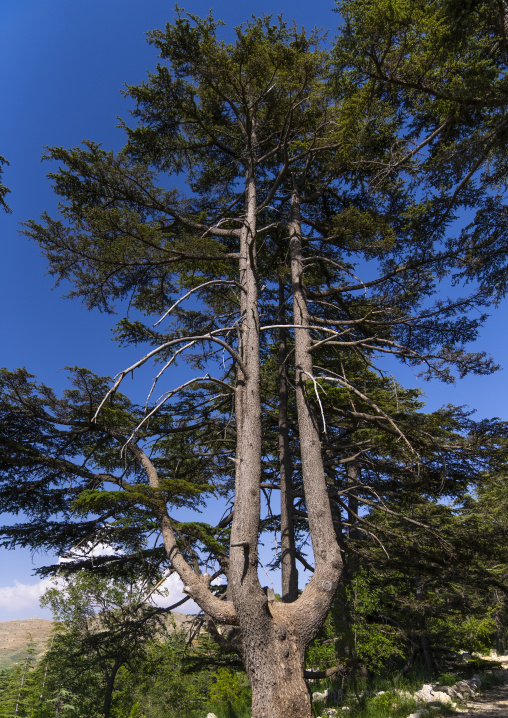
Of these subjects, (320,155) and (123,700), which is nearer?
(320,155)

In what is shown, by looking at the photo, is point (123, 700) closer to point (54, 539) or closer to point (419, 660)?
point (54, 539)

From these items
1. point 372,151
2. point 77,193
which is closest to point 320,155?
point 372,151

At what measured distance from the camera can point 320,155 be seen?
9.40 meters

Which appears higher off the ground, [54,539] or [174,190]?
[174,190]

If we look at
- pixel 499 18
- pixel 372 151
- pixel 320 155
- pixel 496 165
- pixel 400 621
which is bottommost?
pixel 400 621

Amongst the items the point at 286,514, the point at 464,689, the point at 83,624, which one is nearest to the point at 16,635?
the point at 83,624

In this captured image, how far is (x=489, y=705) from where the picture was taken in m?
11.0

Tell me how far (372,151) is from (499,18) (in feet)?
9.72

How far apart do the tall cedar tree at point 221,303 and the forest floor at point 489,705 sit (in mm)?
5581

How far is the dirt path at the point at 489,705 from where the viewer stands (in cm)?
950

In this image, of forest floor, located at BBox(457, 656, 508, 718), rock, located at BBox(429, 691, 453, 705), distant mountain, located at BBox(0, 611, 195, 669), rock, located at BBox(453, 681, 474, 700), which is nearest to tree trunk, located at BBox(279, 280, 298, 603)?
forest floor, located at BBox(457, 656, 508, 718)

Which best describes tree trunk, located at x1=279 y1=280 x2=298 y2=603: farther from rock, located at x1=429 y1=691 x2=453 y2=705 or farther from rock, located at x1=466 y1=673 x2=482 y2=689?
rock, located at x1=466 y1=673 x2=482 y2=689

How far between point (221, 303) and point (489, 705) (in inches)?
504

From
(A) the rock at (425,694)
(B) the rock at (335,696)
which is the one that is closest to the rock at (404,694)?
(A) the rock at (425,694)
